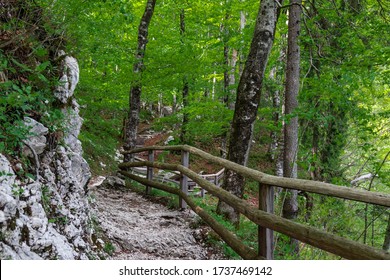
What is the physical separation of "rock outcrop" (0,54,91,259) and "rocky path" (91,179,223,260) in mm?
830

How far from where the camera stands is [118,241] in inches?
198

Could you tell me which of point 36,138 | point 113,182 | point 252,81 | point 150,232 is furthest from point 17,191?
point 113,182

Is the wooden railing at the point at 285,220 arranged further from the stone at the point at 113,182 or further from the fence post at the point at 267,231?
the stone at the point at 113,182

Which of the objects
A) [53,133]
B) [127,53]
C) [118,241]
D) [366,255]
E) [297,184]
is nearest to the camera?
[366,255]

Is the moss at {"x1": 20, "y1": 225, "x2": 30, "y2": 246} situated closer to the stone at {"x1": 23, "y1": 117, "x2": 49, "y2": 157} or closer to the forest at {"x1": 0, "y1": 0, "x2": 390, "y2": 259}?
the forest at {"x1": 0, "y1": 0, "x2": 390, "y2": 259}

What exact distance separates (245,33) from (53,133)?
7.44m

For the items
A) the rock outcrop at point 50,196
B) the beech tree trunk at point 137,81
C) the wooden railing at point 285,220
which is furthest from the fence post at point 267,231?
the beech tree trunk at point 137,81

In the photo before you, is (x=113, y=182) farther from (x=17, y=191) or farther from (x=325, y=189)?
(x=325, y=189)

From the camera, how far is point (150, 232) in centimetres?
579

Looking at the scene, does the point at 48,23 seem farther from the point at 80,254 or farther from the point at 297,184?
the point at 297,184

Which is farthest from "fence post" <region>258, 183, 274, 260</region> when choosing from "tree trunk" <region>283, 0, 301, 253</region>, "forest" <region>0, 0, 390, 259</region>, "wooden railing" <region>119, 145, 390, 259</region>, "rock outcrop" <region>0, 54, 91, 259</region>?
"tree trunk" <region>283, 0, 301, 253</region>

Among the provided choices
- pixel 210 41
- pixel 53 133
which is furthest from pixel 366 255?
pixel 210 41

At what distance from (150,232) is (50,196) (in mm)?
2294

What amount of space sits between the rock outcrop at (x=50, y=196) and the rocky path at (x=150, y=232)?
2.72 ft
